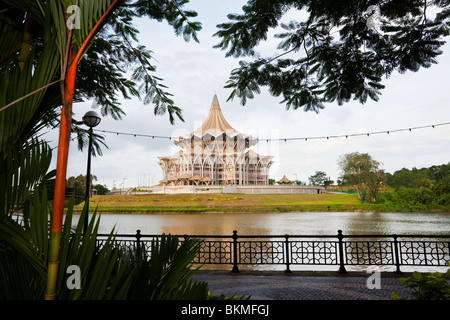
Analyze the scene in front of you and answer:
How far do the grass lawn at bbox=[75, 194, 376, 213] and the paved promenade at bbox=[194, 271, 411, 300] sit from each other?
94.4ft

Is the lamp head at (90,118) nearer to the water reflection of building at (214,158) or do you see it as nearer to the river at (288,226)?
the river at (288,226)

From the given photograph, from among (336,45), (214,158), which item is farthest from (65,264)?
(214,158)

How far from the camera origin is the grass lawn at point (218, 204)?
36.6 m

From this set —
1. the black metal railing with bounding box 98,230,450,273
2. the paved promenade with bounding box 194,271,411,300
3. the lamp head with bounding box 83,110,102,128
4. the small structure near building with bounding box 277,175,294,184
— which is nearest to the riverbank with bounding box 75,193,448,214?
the black metal railing with bounding box 98,230,450,273

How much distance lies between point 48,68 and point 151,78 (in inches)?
90.3

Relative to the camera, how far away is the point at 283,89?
16.4 ft

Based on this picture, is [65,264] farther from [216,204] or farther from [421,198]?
[421,198]

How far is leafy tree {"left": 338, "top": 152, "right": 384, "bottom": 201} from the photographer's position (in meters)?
42.6

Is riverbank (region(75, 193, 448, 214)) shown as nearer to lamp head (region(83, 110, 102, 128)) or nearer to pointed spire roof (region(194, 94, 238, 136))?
pointed spire roof (region(194, 94, 238, 136))

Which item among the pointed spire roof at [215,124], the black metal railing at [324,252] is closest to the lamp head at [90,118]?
the black metal railing at [324,252]

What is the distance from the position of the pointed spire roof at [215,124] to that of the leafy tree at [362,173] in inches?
1077

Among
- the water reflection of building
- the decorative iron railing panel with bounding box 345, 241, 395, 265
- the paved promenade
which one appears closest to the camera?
the paved promenade
